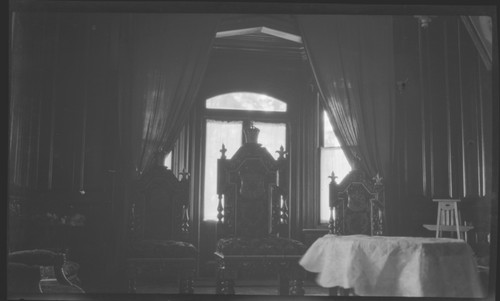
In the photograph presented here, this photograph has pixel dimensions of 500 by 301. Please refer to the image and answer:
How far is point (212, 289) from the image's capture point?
5.86m

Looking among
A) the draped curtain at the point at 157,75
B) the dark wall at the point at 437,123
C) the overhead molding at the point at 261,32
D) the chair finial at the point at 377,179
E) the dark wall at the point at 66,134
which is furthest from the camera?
the overhead molding at the point at 261,32

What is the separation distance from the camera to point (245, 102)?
24.2 feet

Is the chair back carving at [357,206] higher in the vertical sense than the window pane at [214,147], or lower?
lower

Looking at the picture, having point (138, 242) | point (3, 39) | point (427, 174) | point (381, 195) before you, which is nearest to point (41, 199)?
point (138, 242)

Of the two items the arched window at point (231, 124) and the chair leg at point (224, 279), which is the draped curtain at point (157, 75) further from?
the arched window at point (231, 124)

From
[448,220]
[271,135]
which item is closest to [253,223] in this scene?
[448,220]

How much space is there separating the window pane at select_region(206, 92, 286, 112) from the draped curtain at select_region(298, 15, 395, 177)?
2.19 meters

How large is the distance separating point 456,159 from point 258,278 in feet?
8.97

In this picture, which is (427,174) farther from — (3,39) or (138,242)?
(3,39)

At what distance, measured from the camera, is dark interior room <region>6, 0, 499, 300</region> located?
3904 millimetres

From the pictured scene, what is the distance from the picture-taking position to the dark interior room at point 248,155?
3.90m

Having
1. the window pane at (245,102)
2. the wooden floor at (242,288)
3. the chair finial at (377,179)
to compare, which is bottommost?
the wooden floor at (242,288)

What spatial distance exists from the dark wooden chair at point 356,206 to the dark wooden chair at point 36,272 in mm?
2415

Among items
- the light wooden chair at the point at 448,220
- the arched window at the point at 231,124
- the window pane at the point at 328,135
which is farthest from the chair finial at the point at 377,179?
the arched window at the point at 231,124
